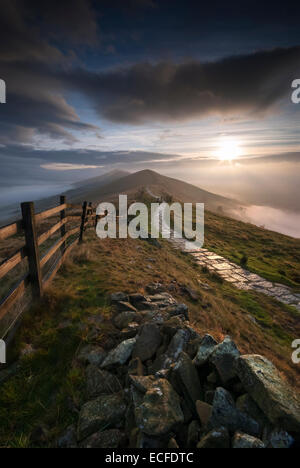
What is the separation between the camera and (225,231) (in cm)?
2672

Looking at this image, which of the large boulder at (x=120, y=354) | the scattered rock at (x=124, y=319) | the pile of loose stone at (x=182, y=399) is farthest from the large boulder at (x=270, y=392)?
the scattered rock at (x=124, y=319)

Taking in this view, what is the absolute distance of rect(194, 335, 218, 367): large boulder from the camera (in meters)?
3.25

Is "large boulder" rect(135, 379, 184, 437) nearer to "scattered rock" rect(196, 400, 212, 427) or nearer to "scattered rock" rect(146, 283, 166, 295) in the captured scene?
"scattered rock" rect(196, 400, 212, 427)

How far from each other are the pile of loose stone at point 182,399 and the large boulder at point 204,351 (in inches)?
0.6

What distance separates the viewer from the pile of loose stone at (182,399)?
2.38 metres

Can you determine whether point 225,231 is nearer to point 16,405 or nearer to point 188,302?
point 188,302

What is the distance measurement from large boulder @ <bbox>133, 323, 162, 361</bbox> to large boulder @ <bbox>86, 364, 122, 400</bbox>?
529 millimetres

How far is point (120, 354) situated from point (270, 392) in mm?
2327

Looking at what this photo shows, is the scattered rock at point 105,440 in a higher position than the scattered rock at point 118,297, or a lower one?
lower

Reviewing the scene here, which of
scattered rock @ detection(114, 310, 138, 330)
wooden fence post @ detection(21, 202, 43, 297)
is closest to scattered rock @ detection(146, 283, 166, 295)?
scattered rock @ detection(114, 310, 138, 330)

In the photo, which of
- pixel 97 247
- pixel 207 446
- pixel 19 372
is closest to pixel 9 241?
pixel 97 247

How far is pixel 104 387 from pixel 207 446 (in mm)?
1687

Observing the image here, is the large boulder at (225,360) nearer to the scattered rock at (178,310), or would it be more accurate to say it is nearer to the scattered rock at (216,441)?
the scattered rock at (216,441)

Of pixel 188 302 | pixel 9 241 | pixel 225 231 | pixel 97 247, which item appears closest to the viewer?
pixel 188 302
